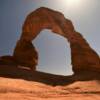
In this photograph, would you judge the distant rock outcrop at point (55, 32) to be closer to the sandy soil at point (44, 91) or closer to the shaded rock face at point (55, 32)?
the shaded rock face at point (55, 32)

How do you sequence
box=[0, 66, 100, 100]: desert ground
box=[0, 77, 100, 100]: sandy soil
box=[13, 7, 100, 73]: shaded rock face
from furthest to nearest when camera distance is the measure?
1. box=[13, 7, 100, 73]: shaded rock face
2. box=[0, 66, 100, 100]: desert ground
3. box=[0, 77, 100, 100]: sandy soil

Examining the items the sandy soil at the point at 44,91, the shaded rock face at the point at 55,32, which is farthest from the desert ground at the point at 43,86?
the shaded rock face at the point at 55,32

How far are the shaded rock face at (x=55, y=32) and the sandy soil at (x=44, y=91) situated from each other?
6865 mm

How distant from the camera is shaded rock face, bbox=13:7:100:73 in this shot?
90.0 feet

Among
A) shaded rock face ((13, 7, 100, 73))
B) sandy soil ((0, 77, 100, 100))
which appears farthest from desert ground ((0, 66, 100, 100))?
shaded rock face ((13, 7, 100, 73))

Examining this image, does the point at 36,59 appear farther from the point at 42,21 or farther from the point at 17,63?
the point at 42,21

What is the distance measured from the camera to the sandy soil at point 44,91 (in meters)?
13.7

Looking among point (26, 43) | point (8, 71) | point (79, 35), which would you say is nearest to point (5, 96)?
point (8, 71)

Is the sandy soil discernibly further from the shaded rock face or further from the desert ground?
the shaded rock face

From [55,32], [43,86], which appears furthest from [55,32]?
[43,86]

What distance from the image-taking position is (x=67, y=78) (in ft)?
77.9

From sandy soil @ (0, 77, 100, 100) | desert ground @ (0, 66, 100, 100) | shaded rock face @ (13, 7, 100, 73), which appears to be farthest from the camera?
shaded rock face @ (13, 7, 100, 73)

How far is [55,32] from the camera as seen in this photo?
30438mm

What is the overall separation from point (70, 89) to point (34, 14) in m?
14.2
